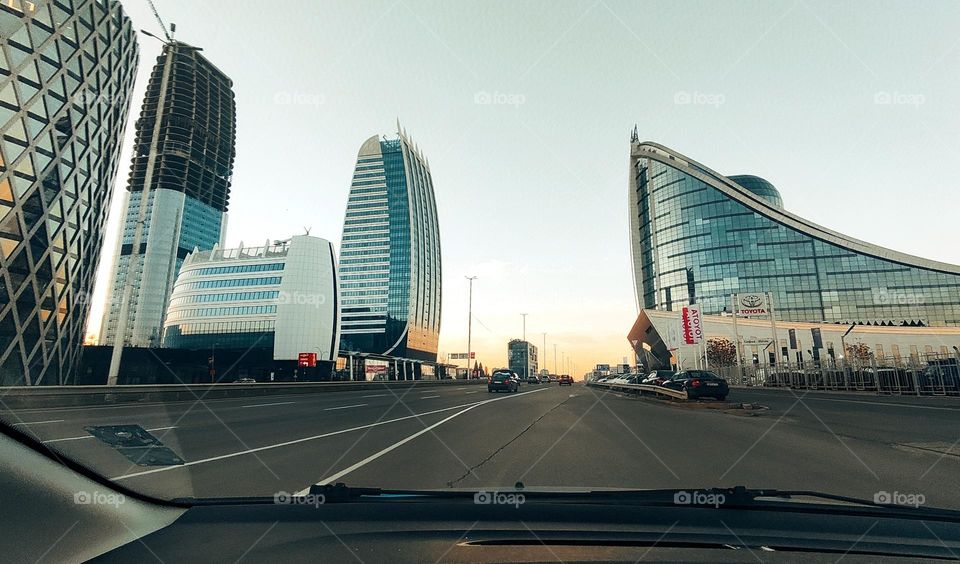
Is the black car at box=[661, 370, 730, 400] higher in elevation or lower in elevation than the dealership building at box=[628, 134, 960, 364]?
lower

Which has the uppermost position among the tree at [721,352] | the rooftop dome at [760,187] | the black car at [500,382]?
the rooftop dome at [760,187]

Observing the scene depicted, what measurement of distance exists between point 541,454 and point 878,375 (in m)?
29.1

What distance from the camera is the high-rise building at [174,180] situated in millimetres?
151625

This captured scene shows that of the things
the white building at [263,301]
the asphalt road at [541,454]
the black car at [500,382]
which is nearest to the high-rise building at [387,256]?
the white building at [263,301]

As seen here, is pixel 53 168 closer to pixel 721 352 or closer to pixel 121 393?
pixel 121 393

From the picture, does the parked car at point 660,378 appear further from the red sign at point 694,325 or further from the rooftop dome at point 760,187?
the rooftop dome at point 760,187

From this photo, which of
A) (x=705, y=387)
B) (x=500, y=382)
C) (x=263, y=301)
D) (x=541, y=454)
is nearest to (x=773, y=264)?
(x=500, y=382)

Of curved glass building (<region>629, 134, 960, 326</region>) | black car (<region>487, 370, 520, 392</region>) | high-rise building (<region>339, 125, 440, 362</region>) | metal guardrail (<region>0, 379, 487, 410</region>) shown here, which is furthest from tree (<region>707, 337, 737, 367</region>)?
high-rise building (<region>339, 125, 440, 362</region>)

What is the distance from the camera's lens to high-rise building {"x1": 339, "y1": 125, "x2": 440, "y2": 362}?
491ft

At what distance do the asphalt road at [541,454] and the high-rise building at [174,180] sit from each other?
568 feet

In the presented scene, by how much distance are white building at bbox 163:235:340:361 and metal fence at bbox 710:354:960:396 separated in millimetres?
82420

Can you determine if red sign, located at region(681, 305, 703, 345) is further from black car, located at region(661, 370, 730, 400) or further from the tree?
black car, located at region(661, 370, 730, 400)

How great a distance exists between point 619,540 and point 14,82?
57078 mm

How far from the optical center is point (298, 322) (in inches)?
3740
